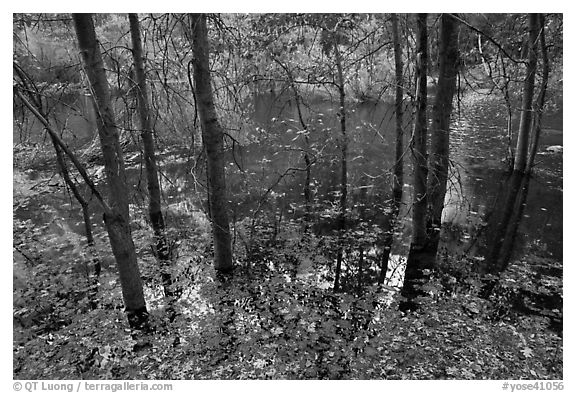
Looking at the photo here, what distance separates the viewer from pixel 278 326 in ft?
15.3

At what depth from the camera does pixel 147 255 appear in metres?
6.70

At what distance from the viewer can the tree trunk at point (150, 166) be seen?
6.11 meters

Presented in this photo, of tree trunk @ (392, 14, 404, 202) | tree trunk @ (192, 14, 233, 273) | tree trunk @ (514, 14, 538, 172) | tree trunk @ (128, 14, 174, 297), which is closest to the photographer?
tree trunk @ (192, 14, 233, 273)

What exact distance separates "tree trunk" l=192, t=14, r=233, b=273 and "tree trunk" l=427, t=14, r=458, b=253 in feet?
9.66

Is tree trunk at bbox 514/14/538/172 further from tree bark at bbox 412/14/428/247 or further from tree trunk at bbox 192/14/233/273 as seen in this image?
tree trunk at bbox 192/14/233/273

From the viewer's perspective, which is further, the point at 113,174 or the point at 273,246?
the point at 273,246

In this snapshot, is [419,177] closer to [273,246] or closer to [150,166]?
[273,246]

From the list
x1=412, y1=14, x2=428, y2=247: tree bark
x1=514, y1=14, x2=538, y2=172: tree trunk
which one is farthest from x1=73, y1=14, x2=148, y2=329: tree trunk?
x1=514, y1=14, x2=538, y2=172: tree trunk

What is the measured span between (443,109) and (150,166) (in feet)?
17.8

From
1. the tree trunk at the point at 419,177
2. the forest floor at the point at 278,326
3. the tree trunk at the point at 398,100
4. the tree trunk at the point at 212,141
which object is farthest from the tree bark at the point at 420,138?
the tree trunk at the point at 212,141

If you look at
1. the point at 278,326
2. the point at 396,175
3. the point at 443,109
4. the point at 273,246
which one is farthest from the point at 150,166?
the point at 443,109

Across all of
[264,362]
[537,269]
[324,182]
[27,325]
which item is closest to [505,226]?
[537,269]

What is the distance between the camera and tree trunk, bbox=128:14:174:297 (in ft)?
20.0

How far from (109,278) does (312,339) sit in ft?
10.8
